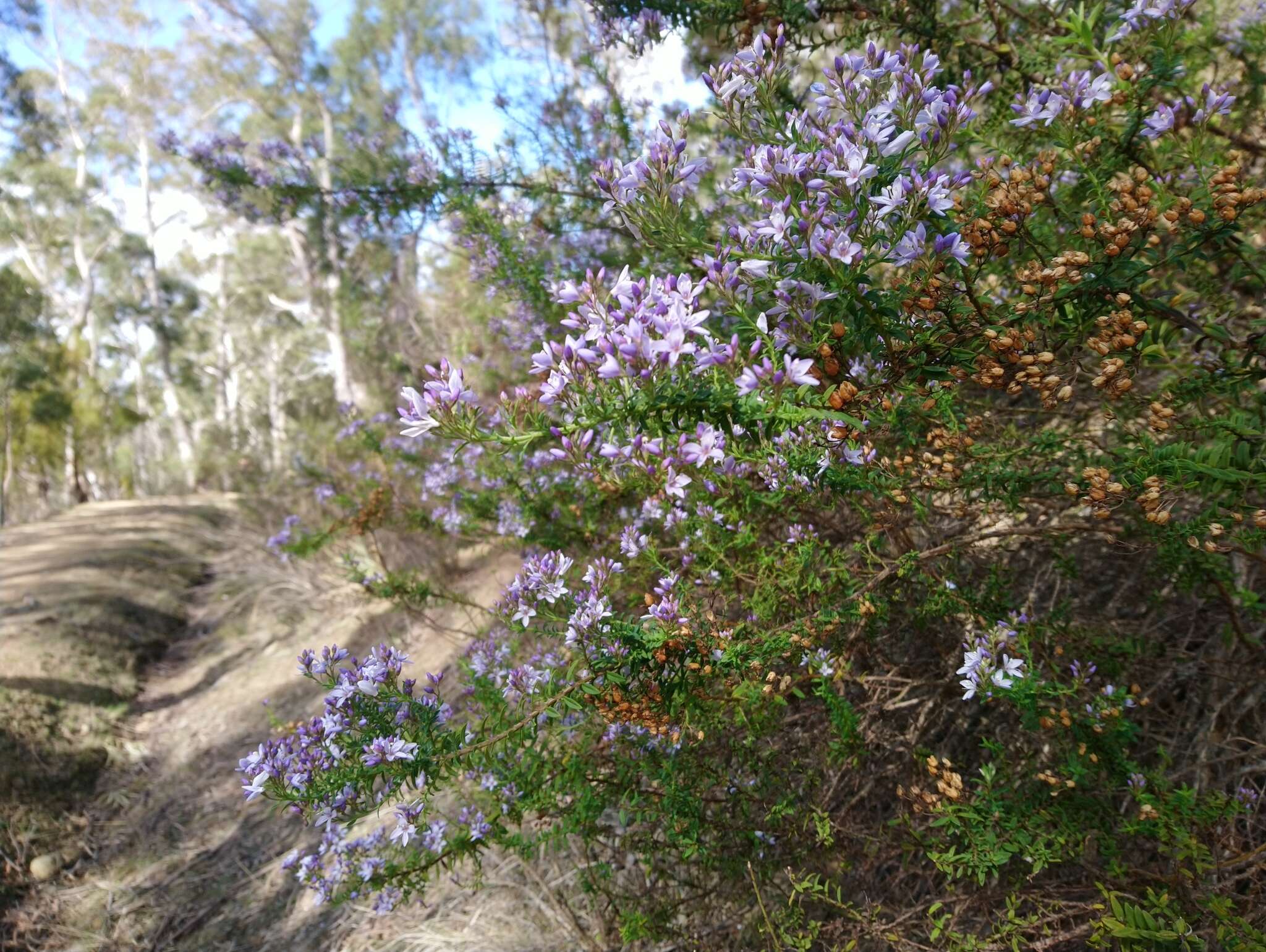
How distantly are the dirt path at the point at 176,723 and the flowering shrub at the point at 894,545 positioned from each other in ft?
3.63

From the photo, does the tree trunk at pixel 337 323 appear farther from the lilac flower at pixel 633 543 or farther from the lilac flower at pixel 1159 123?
the lilac flower at pixel 1159 123

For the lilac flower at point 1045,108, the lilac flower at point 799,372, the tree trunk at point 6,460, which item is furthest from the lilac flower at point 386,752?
the tree trunk at point 6,460

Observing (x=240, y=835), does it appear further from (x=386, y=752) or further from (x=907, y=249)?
(x=907, y=249)

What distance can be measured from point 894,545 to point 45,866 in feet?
17.8

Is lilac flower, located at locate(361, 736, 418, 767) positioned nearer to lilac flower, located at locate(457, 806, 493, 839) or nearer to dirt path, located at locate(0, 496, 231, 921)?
lilac flower, located at locate(457, 806, 493, 839)

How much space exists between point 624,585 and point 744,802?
2.45 ft

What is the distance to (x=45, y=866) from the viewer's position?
441 cm

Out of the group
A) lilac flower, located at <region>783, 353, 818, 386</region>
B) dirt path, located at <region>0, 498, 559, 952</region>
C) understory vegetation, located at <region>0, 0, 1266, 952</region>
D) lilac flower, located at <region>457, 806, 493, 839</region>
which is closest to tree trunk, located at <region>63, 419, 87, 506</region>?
dirt path, located at <region>0, 498, 559, 952</region>

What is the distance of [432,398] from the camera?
3.68ft

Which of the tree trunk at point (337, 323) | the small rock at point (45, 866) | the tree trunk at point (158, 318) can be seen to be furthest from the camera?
the tree trunk at point (158, 318)

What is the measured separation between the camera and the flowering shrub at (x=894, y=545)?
46.0 inches

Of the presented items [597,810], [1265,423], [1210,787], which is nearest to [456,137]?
[597,810]

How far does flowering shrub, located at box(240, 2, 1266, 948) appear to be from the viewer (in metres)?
1.17

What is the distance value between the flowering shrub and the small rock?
11.6 ft
